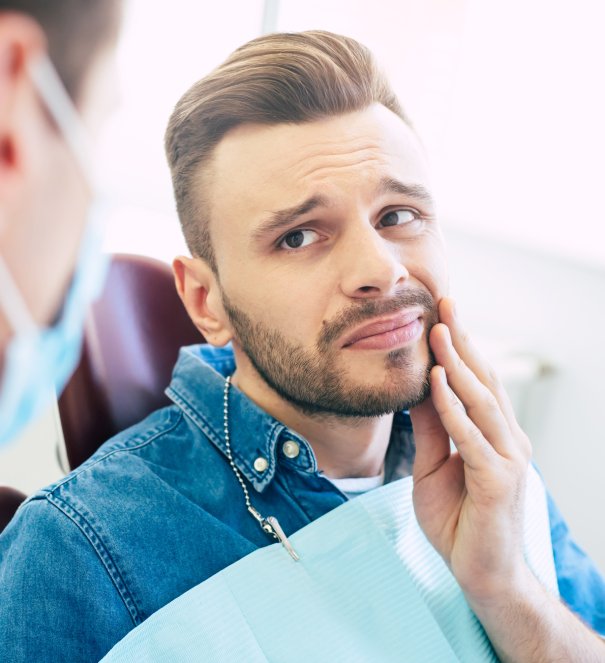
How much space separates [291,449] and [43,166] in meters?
0.75

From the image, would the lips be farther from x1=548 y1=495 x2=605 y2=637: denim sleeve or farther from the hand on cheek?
x1=548 y1=495 x2=605 y2=637: denim sleeve

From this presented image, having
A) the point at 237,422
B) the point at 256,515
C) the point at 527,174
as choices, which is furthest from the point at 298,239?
the point at 527,174

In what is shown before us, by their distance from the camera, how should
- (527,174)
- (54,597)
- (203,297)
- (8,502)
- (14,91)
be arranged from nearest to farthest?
(14,91) → (54,597) → (8,502) → (203,297) → (527,174)

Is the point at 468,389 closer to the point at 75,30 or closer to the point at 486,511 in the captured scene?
the point at 486,511

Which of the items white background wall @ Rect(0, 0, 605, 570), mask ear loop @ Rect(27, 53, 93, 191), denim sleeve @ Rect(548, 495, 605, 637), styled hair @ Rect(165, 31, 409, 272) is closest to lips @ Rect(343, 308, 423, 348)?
styled hair @ Rect(165, 31, 409, 272)

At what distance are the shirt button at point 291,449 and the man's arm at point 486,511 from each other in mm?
173

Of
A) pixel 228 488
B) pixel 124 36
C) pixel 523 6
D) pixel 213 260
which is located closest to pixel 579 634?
pixel 228 488

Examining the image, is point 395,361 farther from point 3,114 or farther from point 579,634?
point 3,114

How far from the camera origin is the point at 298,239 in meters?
1.00

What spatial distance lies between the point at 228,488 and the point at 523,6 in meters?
1.47

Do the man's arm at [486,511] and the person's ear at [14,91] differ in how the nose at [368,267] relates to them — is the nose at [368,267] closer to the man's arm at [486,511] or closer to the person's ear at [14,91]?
the man's arm at [486,511]

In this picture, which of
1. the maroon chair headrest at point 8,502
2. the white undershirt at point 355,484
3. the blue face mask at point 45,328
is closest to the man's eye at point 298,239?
the white undershirt at point 355,484

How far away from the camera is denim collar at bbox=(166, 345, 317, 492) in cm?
100

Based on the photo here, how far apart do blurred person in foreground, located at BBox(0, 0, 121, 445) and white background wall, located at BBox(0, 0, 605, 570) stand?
1.30m
